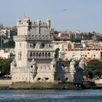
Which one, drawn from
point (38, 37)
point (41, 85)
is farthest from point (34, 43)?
point (41, 85)

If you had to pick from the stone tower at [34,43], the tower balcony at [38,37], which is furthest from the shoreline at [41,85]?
the tower balcony at [38,37]

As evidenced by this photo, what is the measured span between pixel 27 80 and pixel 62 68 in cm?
392

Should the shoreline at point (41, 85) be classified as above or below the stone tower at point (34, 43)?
below

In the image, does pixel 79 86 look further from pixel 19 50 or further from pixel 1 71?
pixel 1 71

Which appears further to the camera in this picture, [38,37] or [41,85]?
[38,37]

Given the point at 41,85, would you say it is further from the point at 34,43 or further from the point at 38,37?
the point at 38,37

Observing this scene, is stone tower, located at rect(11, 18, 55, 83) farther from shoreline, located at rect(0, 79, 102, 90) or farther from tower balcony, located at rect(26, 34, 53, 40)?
shoreline, located at rect(0, 79, 102, 90)

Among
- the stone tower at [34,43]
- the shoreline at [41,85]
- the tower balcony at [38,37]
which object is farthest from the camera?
the tower balcony at [38,37]

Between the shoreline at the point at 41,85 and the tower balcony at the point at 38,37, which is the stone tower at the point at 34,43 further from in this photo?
the shoreline at the point at 41,85

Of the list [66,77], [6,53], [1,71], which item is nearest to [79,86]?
[66,77]

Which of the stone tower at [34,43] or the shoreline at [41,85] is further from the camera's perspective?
the stone tower at [34,43]

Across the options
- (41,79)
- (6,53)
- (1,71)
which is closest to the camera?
(41,79)

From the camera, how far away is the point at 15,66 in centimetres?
10512

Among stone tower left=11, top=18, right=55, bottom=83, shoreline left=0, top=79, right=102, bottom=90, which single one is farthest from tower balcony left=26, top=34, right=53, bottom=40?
shoreline left=0, top=79, right=102, bottom=90
